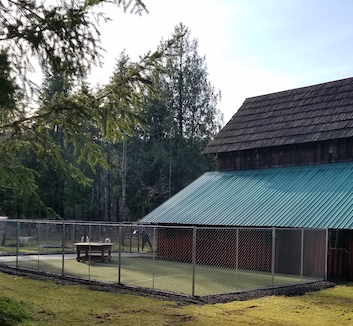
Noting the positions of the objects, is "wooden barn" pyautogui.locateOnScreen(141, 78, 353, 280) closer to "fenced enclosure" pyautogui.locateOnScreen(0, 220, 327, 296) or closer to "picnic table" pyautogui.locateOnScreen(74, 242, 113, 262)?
"fenced enclosure" pyautogui.locateOnScreen(0, 220, 327, 296)

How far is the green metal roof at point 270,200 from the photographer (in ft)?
56.0

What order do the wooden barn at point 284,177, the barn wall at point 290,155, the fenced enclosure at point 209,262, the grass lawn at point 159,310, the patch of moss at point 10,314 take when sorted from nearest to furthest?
the patch of moss at point 10,314, the grass lawn at point 159,310, the fenced enclosure at point 209,262, the wooden barn at point 284,177, the barn wall at point 290,155

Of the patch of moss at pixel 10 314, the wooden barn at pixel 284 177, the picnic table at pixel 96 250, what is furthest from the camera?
the picnic table at pixel 96 250

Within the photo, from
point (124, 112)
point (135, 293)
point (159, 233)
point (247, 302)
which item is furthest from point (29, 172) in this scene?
point (159, 233)

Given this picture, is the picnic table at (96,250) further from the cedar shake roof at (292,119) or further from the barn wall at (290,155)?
the cedar shake roof at (292,119)

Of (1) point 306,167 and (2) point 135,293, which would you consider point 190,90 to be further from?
(2) point 135,293

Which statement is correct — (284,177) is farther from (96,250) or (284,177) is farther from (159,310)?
(159,310)

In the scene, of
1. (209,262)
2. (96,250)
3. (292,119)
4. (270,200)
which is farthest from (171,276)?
(292,119)

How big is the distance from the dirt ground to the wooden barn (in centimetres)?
227

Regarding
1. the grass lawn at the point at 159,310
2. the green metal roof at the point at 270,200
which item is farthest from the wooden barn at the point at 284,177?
the grass lawn at the point at 159,310

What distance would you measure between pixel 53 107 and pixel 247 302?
654 centimetres

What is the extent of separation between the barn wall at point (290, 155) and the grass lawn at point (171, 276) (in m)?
6.98

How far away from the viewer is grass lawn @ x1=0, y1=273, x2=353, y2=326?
30.5ft

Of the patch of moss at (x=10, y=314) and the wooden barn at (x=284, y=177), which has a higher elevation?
the wooden barn at (x=284, y=177)
